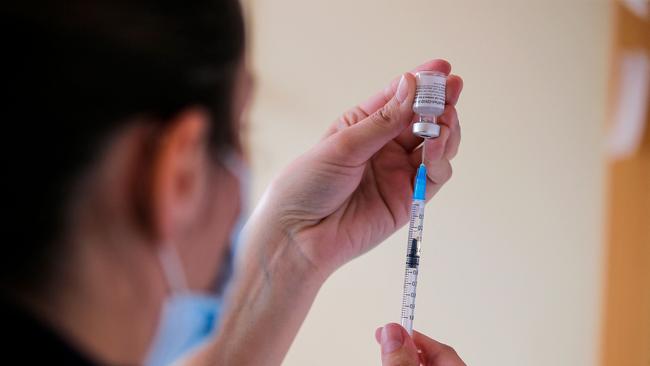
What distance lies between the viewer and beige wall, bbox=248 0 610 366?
149 cm

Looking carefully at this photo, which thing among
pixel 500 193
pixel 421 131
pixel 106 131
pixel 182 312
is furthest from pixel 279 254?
pixel 500 193

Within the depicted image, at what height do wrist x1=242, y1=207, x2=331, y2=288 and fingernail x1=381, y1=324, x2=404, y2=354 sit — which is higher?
wrist x1=242, y1=207, x2=331, y2=288

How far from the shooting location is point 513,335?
1.56 metres

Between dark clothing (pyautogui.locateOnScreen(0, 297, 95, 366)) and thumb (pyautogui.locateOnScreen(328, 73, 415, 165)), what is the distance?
61cm

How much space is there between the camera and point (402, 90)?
98 cm

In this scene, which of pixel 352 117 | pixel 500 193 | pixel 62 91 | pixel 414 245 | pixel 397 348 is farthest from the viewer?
pixel 500 193

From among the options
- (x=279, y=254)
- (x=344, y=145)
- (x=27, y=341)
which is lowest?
(x=27, y=341)

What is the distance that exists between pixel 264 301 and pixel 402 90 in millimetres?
439

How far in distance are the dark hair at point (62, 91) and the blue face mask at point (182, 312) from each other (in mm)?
122

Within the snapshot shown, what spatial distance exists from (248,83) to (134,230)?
0.69 feet

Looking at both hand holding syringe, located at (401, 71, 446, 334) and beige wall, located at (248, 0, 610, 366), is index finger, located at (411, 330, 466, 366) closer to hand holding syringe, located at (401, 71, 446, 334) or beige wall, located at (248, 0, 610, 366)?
hand holding syringe, located at (401, 71, 446, 334)

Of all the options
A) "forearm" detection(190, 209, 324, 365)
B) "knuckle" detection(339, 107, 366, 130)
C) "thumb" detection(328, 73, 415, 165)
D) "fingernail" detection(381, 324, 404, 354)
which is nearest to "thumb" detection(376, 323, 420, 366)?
"fingernail" detection(381, 324, 404, 354)

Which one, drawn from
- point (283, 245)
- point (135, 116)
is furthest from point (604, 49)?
point (135, 116)

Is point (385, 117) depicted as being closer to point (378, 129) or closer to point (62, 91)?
point (378, 129)
